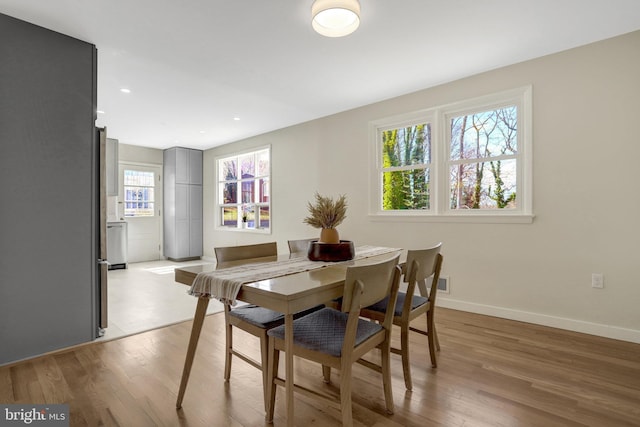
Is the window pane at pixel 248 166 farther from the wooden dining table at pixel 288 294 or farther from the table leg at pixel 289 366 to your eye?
the table leg at pixel 289 366

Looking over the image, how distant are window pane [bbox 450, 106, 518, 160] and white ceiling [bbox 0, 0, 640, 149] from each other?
0.47 metres

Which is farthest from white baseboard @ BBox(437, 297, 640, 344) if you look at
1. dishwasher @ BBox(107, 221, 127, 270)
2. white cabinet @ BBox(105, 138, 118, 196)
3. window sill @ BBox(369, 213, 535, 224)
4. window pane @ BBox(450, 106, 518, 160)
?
dishwasher @ BBox(107, 221, 127, 270)

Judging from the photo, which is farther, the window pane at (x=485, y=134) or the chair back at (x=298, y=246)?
the window pane at (x=485, y=134)

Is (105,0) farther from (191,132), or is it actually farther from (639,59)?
(639,59)

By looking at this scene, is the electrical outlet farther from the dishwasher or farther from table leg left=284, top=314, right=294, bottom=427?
the dishwasher

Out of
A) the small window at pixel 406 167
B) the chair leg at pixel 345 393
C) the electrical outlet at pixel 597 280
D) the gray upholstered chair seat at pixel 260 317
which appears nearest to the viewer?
the chair leg at pixel 345 393

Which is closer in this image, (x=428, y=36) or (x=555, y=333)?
(x=428, y=36)

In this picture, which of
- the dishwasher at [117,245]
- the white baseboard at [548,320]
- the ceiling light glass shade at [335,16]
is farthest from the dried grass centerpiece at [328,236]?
the dishwasher at [117,245]

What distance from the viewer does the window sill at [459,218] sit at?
3074 millimetres

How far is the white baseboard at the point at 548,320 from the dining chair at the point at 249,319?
226cm

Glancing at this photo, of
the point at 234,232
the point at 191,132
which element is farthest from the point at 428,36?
the point at 234,232

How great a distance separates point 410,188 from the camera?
388 cm

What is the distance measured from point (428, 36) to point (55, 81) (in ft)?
9.41

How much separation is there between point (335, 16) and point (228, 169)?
16.1 ft
